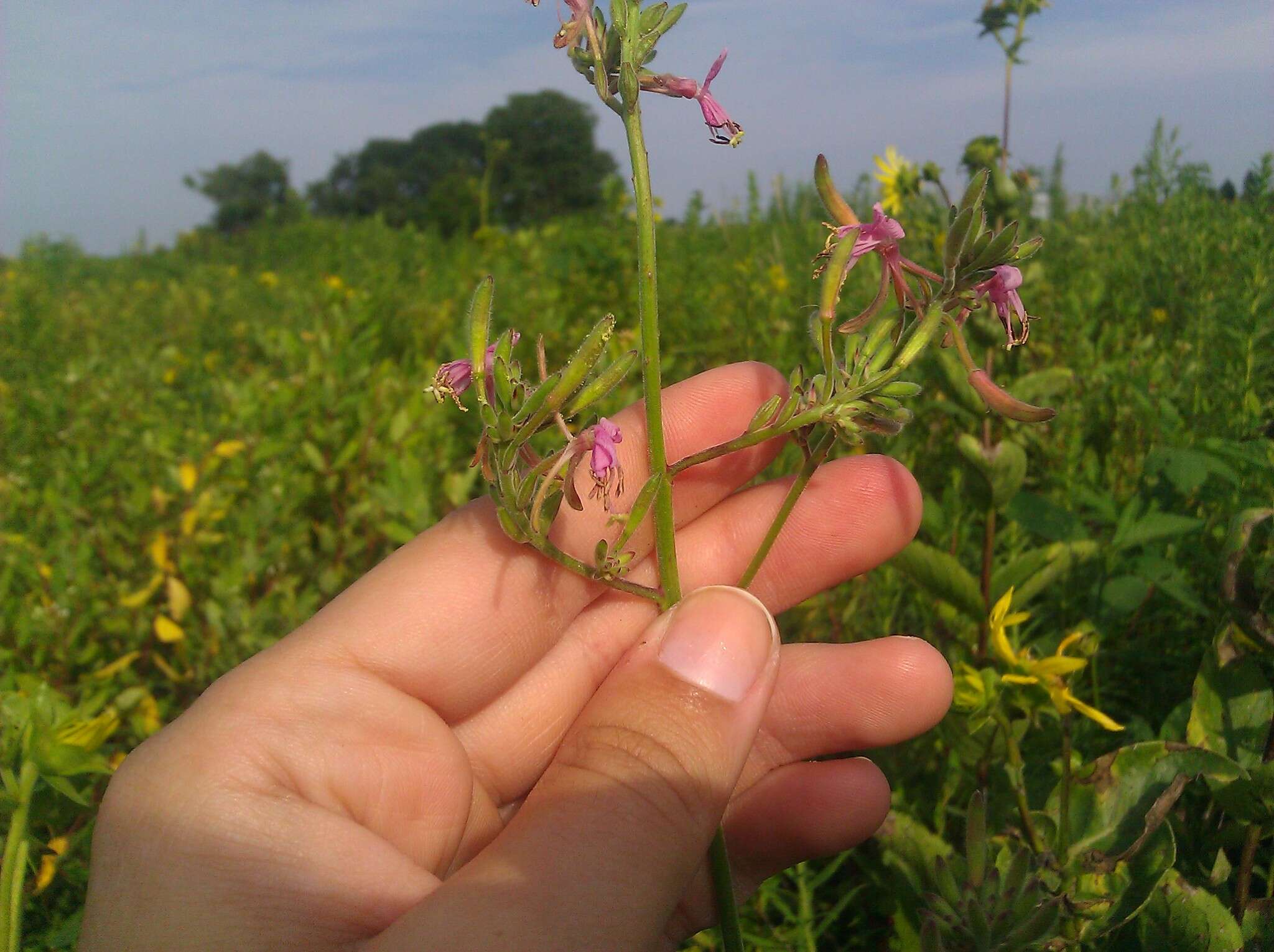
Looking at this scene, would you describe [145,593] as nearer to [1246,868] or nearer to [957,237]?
[957,237]

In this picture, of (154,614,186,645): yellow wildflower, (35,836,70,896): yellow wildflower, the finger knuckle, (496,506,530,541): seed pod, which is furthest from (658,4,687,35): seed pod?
(154,614,186,645): yellow wildflower

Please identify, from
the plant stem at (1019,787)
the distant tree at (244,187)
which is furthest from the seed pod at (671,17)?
the distant tree at (244,187)

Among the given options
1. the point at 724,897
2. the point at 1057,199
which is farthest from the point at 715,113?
the point at 1057,199

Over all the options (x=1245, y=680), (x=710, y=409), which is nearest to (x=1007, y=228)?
(x=710, y=409)

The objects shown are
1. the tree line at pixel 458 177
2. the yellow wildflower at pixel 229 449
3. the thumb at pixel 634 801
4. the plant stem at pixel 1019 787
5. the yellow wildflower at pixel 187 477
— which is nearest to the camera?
the thumb at pixel 634 801

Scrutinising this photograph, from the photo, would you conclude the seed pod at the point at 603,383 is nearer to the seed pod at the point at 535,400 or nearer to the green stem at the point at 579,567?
the seed pod at the point at 535,400

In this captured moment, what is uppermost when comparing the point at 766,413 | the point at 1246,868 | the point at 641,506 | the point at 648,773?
the point at 766,413

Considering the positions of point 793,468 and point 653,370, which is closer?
point 653,370

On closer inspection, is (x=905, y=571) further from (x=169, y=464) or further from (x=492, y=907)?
(x=169, y=464)
